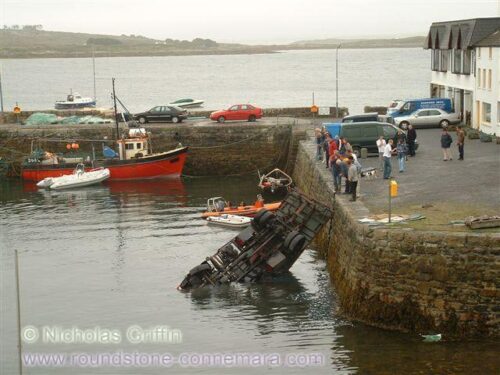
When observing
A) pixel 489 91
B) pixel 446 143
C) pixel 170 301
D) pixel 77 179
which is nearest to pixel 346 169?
pixel 170 301

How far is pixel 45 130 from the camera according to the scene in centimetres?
5238

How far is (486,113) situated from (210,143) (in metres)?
15.6

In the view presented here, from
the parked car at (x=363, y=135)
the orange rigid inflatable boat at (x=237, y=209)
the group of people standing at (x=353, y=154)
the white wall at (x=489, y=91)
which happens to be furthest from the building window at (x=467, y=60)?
the orange rigid inflatable boat at (x=237, y=209)

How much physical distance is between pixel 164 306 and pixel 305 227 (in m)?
4.83

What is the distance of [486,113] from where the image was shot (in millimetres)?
42562

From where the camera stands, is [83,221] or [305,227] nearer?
[305,227]

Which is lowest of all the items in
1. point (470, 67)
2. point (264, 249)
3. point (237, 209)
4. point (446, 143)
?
point (237, 209)

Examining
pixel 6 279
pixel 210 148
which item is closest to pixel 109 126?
pixel 210 148

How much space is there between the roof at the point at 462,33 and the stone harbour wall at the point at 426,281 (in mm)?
23238

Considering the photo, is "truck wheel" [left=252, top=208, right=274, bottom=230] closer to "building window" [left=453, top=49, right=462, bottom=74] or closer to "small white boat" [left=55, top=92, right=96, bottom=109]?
"building window" [left=453, top=49, right=462, bottom=74]

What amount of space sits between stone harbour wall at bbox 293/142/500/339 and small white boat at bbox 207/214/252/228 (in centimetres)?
1224

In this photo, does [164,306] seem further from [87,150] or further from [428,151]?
[87,150]

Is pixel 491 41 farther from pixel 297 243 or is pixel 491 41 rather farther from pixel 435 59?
pixel 297 243

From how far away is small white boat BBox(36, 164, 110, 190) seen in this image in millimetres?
46188
